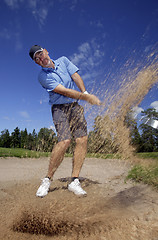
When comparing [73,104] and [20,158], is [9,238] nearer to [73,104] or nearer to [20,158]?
[73,104]

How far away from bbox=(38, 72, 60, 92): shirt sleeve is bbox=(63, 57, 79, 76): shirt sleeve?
0.45 metres

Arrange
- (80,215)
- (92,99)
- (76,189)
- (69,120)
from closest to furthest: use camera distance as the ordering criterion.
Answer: (80,215), (92,99), (76,189), (69,120)

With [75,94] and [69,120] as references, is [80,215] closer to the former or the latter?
[69,120]

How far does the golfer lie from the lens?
259 cm

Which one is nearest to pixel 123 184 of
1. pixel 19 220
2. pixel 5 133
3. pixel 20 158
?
pixel 19 220

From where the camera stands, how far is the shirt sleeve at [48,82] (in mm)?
2613

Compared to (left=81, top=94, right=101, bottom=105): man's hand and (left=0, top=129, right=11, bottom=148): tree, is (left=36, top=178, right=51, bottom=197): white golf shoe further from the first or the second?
(left=0, top=129, right=11, bottom=148): tree

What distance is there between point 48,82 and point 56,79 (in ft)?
0.44

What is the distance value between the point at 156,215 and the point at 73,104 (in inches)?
Result: 68.1

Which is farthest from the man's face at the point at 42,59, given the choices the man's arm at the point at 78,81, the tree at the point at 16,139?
the tree at the point at 16,139

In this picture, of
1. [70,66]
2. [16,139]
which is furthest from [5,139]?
[70,66]

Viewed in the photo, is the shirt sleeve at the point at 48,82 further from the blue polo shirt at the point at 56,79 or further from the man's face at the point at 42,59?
the man's face at the point at 42,59

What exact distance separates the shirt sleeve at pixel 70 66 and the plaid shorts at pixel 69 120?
0.60m

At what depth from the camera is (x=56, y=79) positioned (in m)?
2.69
